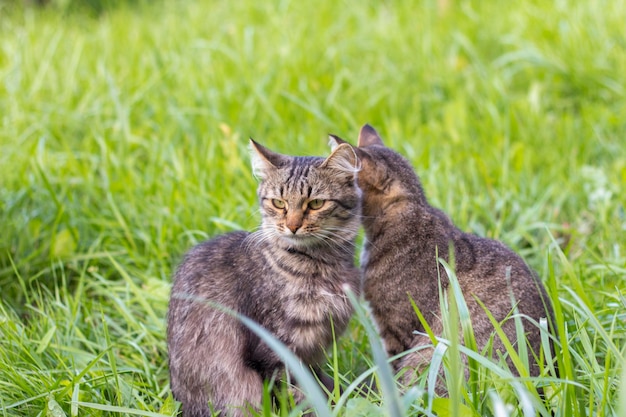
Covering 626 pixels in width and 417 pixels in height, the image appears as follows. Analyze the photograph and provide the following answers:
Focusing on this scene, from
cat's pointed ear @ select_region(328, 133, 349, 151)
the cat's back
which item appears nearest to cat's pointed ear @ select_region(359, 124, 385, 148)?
cat's pointed ear @ select_region(328, 133, 349, 151)

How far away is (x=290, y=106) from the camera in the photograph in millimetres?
5602

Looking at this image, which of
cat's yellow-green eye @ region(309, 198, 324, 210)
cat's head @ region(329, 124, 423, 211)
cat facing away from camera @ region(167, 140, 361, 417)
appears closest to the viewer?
cat facing away from camera @ region(167, 140, 361, 417)

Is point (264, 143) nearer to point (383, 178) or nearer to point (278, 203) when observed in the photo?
point (383, 178)

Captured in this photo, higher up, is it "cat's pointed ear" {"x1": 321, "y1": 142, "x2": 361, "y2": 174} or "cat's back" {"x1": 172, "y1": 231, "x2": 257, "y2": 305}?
"cat's pointed ear" {"x1": 321, "y1": 142, "x2": 361, "y2": 174}

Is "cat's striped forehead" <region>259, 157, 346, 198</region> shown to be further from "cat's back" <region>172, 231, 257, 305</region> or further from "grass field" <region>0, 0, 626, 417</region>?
"grass field" <region>0, 0, 626, 417</region>

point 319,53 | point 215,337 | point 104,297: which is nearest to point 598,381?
point 215,337

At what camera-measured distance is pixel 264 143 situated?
516 centimetres

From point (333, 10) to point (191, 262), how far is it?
468cm

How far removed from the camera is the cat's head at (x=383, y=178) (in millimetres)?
3330

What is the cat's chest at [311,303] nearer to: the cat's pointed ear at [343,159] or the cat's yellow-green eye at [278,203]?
the cat's yellow-green eye at [278,203]

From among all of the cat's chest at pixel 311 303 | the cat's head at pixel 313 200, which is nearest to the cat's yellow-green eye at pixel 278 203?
the cat's head at pixel 313 200

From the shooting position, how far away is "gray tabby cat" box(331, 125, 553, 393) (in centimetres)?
307

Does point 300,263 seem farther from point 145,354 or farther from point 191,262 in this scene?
point 145,354

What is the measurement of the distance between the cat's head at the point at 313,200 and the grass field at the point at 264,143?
1.41 ft
